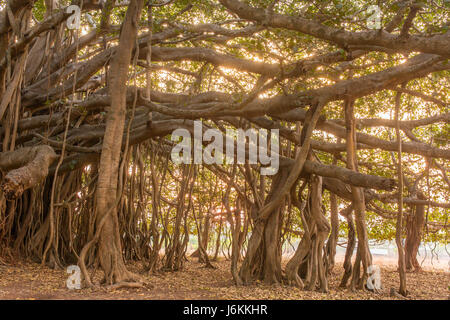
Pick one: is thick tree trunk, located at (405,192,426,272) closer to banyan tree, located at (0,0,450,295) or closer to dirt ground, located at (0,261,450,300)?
banyan tree, located at (0,0,450,295)

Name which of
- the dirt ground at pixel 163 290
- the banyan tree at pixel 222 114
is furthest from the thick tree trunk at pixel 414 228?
the dirt ground at pixel 163 290

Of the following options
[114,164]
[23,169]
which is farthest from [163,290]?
[23,169]

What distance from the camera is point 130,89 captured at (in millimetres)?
4242

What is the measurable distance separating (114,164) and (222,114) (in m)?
1.05

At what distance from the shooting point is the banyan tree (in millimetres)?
3344

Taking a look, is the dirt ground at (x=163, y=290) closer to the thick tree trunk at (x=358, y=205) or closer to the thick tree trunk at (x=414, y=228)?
the thick tree trunk at (x=358, y=205)

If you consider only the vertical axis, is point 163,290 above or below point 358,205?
below

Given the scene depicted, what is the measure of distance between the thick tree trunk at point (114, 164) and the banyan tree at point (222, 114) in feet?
0.03

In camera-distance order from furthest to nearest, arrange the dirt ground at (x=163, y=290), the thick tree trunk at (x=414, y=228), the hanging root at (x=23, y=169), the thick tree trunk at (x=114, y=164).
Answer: the thick tree trunk at (x=414, y=228), the thick tree trunk at (x=114, y=164), the dirt ground at (x=163, y=290), the hanging root at (x=23, y=169)

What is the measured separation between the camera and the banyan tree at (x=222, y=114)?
132 inches

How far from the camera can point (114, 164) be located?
135 inches

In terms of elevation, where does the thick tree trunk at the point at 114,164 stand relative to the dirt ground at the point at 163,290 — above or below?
above

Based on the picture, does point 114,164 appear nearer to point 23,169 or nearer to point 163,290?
point 23,169
